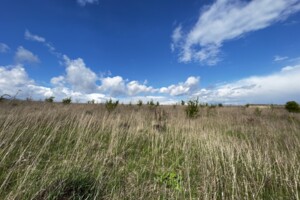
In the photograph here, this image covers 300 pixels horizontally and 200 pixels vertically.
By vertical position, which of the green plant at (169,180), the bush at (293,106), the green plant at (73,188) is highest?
the bush at (293,106)

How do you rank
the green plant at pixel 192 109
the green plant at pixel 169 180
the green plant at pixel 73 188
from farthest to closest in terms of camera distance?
the green plant at pixel 192 109 < the green plant at pixel 169 180 < the green plant at pixel 73 188

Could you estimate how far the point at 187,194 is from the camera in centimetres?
367

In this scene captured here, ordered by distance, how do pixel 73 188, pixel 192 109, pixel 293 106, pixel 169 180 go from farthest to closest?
pixel 293 106
pixel 192 109
pixel 169 180
pixel 73 188

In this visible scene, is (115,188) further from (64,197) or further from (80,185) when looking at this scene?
(64,197)

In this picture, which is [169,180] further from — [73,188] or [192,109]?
[192,109]

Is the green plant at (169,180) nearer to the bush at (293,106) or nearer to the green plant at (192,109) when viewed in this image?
the green plant at (192,109)

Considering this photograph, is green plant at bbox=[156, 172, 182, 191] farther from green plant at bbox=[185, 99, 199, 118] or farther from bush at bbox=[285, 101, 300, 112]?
bush at bbox=[285, 101, 300, 112]

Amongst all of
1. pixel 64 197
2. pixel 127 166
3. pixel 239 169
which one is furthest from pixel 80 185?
pixel 239 169

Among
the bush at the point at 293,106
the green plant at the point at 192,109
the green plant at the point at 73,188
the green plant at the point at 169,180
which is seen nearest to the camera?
the green plant at the point at 73,188

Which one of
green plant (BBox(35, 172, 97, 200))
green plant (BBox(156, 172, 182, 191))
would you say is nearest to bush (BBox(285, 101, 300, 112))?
green plant (BBox(156, 172, 182, 191))

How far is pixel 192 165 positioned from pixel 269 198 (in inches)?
66.8

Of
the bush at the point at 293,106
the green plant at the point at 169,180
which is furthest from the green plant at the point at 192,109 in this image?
the bush at the point at 293,106

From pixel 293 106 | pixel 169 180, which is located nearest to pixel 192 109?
pixel 169 180

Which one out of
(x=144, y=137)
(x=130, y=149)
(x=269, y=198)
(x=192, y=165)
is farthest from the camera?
(x=144, y=137)
